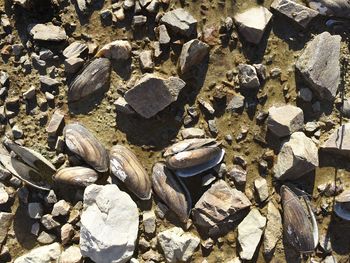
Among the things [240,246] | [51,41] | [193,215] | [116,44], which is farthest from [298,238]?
[51,41]

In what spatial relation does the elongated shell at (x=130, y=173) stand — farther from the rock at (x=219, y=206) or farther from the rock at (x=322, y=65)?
the rock at (x=322, y=65)

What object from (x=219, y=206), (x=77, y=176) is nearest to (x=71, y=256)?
(x=77, y=176)

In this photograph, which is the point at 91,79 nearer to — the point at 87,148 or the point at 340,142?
the point at 87,148

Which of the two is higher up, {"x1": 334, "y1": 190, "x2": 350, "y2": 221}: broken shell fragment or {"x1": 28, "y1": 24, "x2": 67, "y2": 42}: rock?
{"x1": 28, "y1": 24, "x2": 67, "y2": 42}: rock

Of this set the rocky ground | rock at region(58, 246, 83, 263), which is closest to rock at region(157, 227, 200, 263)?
the rocky ground

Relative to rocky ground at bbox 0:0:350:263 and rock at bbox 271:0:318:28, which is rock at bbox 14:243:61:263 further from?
rock at bbox 271:0:318:28
